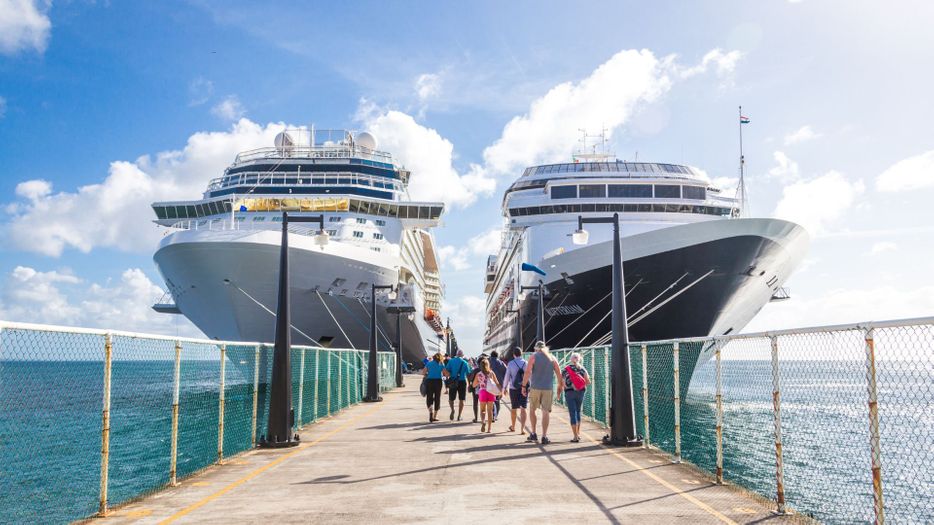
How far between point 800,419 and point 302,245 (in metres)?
18.6

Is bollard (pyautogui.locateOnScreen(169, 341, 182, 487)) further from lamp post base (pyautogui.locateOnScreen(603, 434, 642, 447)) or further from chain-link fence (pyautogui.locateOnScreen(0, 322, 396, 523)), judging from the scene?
lamp post base (pyautogui.locateOnScreen(603, 434, 642, 447))

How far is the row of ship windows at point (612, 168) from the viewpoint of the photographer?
37.2m

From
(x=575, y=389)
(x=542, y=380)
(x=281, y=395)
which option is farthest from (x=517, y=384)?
(x=281, y=395)

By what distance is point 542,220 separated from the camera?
117ft

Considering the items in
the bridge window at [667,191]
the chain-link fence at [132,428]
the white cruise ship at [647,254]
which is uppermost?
the bridge window at [667,191]

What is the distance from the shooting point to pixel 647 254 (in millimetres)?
24422

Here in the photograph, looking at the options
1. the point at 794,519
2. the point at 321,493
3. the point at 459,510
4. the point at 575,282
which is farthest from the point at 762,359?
the point at 575,282

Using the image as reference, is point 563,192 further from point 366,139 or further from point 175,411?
point 175,411

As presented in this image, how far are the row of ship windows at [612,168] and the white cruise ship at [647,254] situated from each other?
77 millimetres

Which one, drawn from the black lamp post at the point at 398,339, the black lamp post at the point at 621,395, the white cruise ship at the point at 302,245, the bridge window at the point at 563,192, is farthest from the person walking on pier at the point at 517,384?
the bridge window at the point at 563,192

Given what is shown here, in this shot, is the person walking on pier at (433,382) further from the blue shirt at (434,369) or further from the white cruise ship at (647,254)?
the white cruise ship at (647,254)

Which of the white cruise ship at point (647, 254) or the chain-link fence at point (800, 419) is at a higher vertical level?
the white cruise ship at point (647, 254)

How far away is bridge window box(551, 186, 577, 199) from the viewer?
3566 cm

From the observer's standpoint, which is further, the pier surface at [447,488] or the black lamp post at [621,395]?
the black lamp post at [621,395]
